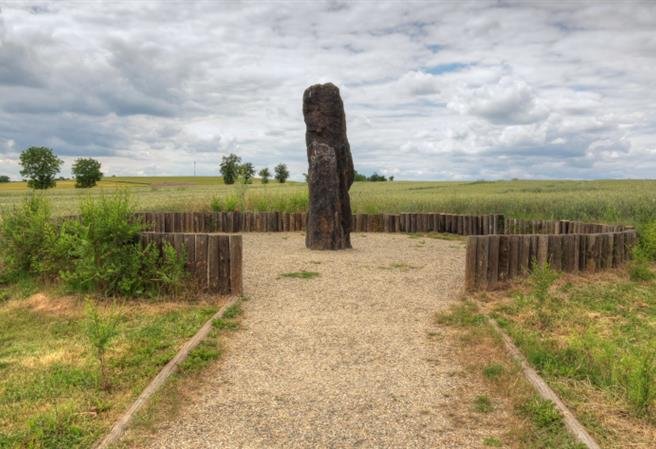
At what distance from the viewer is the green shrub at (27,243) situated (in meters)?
10.0

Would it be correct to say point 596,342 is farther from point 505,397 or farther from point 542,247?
point 542,247

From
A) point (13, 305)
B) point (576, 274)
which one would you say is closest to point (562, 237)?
point (576, 274)

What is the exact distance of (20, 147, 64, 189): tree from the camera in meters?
55.8

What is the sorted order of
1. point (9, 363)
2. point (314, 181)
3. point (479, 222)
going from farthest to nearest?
1. point (479, 222)
2. point (314, 181)
3. point (9, 363)

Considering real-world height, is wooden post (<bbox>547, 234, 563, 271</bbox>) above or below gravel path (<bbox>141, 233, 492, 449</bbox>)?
above

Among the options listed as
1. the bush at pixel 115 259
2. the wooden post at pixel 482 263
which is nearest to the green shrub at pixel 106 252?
→ the bush at pixel 115 259

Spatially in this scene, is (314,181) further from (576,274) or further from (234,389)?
(234,389)

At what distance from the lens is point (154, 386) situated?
17.4 feet

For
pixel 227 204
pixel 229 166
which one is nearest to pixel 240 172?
pixel 227 204

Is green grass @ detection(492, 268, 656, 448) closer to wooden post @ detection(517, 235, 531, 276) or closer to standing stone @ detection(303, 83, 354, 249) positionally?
wooden post @ detection(517, 235, 531, 276)

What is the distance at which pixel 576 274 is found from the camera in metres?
10.3

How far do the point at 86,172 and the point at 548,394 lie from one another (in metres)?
62.6

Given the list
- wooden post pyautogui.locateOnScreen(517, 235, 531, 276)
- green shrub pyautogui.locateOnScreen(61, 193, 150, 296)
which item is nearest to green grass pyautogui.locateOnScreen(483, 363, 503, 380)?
wooden post pyautogui.locateOnScreen(517, 235, 531, 276)

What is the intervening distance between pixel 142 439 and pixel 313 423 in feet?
4.47
